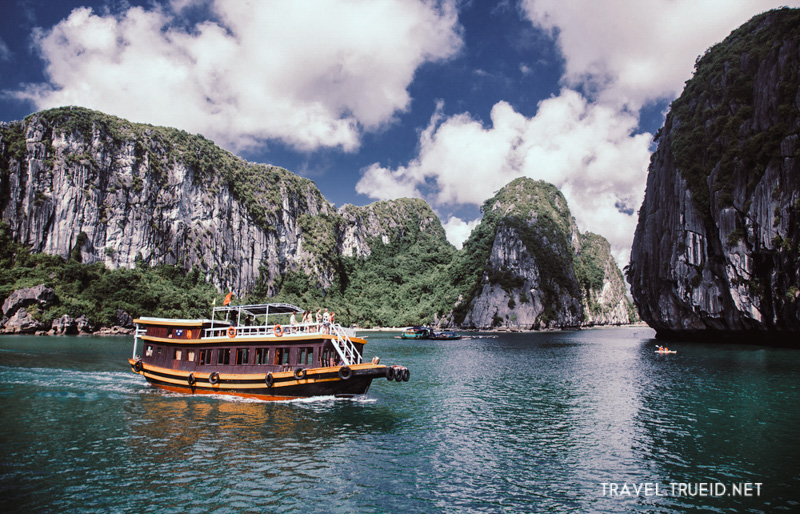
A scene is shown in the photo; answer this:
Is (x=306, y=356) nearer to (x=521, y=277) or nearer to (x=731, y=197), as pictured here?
(x=731, y=197)

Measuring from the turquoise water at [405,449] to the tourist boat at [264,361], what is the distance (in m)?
1.06

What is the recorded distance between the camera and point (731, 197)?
182ft

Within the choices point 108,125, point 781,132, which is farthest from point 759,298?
point 108,125

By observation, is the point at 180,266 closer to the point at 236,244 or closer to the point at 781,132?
the point at 236,244

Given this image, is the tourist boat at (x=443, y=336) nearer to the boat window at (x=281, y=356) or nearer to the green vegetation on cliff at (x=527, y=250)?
the green vegetation on cliff at (x=527, y=250)

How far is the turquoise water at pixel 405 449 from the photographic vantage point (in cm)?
1291

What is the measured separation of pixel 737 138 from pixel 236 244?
5601 inches

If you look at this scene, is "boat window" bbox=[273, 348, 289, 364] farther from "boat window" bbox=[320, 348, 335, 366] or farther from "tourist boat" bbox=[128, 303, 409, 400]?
"boat window" bbox=[320, 348, 335, 366]

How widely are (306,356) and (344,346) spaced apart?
228cm

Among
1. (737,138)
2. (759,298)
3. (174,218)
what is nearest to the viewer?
(759,298)

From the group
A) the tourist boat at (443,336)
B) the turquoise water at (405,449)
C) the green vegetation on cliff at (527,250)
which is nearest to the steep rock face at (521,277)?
the green vegetation on cliff at (527,250)

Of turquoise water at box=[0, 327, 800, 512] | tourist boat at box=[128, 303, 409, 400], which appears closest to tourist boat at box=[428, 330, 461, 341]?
turquoise water at box=[0, 327, 800, 512]

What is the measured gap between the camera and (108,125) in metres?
131

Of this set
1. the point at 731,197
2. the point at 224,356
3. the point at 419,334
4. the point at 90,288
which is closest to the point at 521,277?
the point at 419,334
